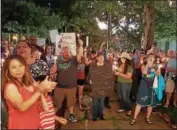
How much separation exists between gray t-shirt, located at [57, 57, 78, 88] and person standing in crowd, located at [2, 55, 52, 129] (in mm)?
3489

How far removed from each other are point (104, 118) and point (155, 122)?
3.33 feet

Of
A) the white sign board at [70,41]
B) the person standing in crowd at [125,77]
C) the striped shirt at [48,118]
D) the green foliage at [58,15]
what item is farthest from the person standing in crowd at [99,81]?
the green foliage at [58,15]

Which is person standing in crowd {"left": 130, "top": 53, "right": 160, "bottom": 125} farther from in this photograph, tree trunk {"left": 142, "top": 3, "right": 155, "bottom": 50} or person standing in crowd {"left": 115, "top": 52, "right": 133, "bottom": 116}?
tree trunk {"left": 142, "top": 3, "right": 155, "bottom": 50}

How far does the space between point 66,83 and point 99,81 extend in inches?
30.4

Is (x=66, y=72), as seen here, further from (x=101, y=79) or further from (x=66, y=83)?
(x=101, y=79)

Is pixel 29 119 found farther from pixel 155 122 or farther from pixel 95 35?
pixel 95 35

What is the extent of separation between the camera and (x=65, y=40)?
20.9 ft

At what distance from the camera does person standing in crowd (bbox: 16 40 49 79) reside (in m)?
3.66

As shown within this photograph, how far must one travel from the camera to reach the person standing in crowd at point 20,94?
7.82 feet

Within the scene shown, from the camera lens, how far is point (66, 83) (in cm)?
611

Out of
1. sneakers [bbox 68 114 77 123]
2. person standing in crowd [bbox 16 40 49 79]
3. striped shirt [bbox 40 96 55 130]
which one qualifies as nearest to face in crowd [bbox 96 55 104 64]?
sneakers [bbox 68 114 77 123]

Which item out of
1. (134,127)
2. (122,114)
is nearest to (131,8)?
(122,114)

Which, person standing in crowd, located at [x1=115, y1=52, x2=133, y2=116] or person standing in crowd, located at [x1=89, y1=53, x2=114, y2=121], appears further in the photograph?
person standing in crowd, located at [x1=115, y1=52, x2=133, y2=116]

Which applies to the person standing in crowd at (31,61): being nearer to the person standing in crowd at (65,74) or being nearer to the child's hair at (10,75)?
the child's hair at (10,75)
